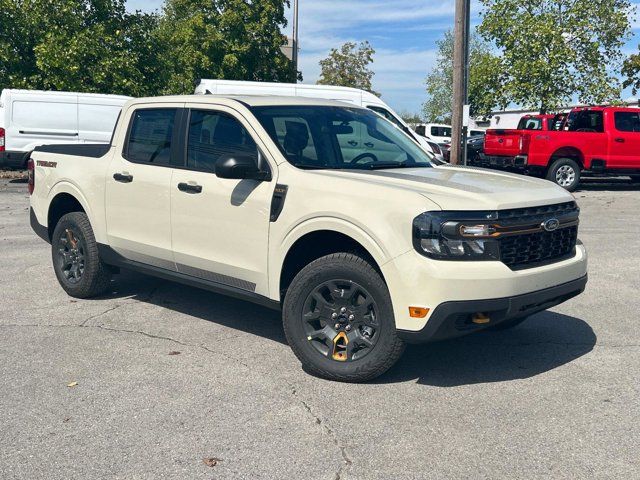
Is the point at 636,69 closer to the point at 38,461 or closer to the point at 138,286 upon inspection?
the point at 138,286

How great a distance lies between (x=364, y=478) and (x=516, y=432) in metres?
0.98

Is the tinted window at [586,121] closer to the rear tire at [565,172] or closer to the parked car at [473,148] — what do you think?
A: the rear tire at [565,172]

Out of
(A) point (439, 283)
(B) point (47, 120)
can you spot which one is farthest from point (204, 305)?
(B) point (47, 120)

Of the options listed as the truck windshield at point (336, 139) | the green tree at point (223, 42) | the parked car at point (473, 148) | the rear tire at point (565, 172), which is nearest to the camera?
the truck windshield at point (336, 139)

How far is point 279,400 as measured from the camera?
4.34m

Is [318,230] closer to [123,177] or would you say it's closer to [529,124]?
[123,177]

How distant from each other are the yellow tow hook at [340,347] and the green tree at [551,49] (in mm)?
23112

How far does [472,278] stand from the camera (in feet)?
13.7

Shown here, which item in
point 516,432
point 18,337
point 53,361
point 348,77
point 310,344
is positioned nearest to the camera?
point 516,432

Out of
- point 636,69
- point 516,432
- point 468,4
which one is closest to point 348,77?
point 636,69

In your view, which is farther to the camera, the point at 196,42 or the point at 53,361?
the point at 196,42

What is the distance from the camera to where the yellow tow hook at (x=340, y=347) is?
15.2 feet

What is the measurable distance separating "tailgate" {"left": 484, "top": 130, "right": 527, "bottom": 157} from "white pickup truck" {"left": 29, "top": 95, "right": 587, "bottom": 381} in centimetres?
1321

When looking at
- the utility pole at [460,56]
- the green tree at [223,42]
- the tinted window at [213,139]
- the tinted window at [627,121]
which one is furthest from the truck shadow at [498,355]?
the green tree at [223,42]
